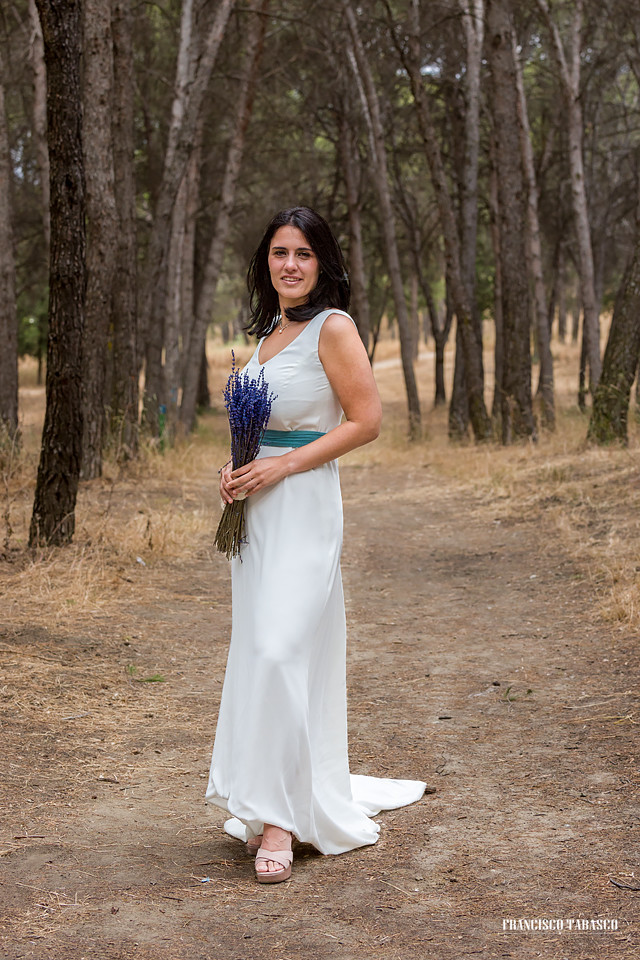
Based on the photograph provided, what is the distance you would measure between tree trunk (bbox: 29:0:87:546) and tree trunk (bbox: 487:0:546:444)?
828 centimetres

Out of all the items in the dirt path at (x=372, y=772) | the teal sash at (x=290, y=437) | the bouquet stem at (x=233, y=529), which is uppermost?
the teal sash at (x=290, y=437)

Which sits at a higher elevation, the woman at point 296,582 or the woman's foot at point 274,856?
the woman at point 296,582

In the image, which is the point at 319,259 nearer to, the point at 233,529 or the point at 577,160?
the point at 233,529

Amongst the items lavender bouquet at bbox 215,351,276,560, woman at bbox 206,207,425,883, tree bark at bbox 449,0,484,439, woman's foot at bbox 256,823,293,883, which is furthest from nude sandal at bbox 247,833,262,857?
tree bark at bbox 449,0,484,439

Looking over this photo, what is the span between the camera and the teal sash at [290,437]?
151 inches

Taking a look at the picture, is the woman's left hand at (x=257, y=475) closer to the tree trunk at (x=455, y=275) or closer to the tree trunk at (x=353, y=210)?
the tree trunk at (x=455, y=275)

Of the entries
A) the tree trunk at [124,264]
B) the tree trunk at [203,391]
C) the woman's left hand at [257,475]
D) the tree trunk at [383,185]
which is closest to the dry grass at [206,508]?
the tree trunk at [124,264]

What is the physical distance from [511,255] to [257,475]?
487 inches

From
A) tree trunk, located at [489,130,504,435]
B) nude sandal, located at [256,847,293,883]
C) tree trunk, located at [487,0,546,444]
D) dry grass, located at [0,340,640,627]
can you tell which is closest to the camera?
nude sandal, located at [256,847,293,883]

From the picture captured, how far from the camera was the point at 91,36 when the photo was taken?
11359 mm

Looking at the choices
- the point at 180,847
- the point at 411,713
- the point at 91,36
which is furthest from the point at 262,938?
the point at 91,36

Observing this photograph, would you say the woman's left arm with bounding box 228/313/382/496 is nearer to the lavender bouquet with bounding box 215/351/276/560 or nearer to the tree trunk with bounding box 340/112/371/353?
the lavender bouquet with bounding box 215/351/276/560

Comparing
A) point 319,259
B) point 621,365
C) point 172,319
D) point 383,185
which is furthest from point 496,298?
point 319,259

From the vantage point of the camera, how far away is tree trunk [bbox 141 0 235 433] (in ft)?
47.2
